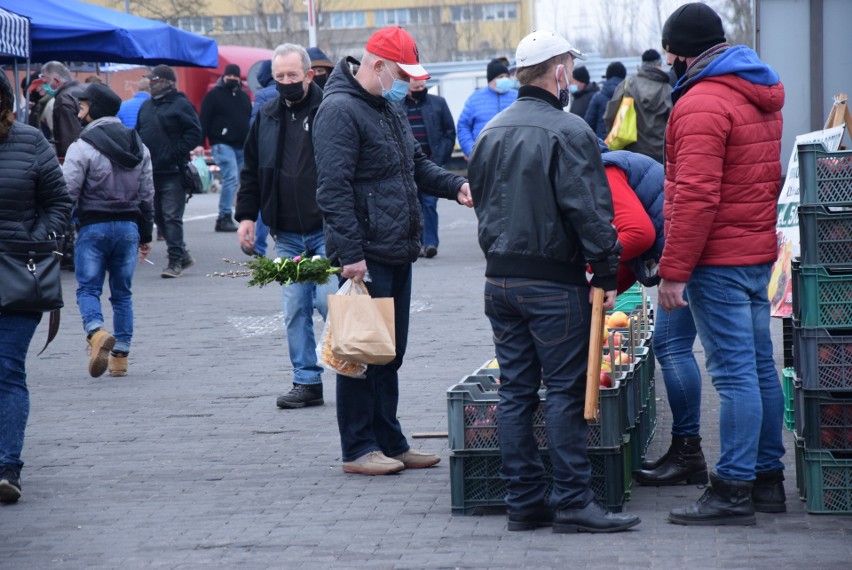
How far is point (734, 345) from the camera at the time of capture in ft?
17.4

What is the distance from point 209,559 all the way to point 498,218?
1.72m

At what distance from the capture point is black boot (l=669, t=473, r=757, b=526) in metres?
5.30

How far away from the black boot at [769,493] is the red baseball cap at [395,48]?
7.70 ft

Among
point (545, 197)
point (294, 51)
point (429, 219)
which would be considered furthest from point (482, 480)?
point (429, 219)

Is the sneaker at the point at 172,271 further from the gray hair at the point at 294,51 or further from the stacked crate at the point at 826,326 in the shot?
the stacked crate at the point at 826,326

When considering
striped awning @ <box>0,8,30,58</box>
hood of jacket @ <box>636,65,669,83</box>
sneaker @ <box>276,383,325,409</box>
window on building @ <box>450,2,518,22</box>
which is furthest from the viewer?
window on building @ <box>450,2,518,22</box>

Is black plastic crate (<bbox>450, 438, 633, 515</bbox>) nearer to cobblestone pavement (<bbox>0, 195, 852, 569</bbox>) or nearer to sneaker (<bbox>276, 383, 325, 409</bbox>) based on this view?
cobblestone pavement (<bbox>0, 195, 852, 569</bbox>)

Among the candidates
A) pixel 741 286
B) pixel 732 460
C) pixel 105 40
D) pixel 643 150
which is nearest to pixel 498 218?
pixel 741 286

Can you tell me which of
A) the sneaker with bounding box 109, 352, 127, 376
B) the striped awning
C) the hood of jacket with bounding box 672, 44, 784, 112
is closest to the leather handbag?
the hood of jacket with bounding box 672, 44, 784, 112

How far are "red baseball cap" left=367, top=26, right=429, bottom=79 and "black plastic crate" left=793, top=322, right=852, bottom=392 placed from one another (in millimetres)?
2138

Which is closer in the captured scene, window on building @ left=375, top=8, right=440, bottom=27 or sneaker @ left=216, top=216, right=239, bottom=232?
sneaker @ left=216, top=216, right=239, bottom=232

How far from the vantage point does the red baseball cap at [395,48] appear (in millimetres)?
6242

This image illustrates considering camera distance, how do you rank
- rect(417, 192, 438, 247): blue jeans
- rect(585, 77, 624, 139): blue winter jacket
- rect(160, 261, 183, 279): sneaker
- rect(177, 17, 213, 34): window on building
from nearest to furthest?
rect(160, 261, 183, 279): sneaker < rect(417, 192, 438, 247): blue jeans < rect(585, 77, 624, 139): blue winter jacket < rect(177, 17, 213, 34): window on building

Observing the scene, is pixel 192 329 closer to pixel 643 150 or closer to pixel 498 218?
pixel 643 150
